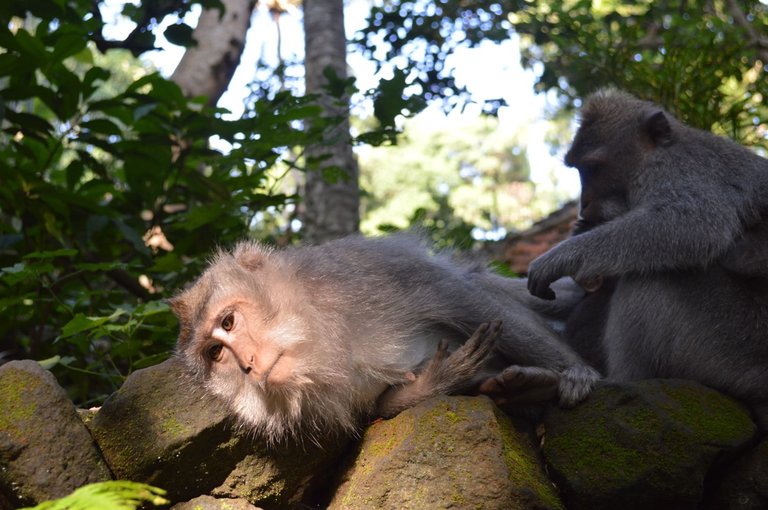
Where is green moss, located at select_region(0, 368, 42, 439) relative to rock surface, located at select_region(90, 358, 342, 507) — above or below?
above

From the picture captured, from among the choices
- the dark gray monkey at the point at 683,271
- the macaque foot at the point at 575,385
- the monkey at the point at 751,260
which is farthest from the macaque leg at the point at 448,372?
the monkey at the point at 751,260

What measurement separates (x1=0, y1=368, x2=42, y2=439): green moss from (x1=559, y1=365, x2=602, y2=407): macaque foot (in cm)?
219

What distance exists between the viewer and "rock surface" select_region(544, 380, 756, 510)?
3174 mm

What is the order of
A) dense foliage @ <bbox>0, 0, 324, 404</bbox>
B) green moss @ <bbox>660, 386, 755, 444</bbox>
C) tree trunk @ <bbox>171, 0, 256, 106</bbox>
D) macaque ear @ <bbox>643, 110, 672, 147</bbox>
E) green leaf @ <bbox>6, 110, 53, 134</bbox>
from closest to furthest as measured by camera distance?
green moss @ <bbox>660, 386, 755, 444</bbox> < macaque ear @ <bbox>643, 110, 672, 147</bbox> < dense foliage @ <bbox>0, 0, 324, 404</bbox> < green leaf @ <bbox>6, 110, 53, 134</bbox> < tree trunk @ <bbox>171, 0, 256, 106</bbox>

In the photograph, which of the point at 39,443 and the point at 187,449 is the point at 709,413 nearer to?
the point at 187,449

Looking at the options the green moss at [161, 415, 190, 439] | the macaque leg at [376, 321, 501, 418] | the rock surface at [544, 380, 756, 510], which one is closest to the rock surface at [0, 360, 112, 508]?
the green moss at [161, 415, 190, 439]

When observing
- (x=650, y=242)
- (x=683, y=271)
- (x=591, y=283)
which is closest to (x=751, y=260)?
(x=683, y=271)

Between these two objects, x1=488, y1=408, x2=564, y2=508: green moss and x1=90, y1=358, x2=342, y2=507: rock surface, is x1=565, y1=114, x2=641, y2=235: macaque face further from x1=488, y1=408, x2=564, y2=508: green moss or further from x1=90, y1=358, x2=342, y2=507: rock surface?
x1=90, y1=358, x2=342, y2=507: rock surface

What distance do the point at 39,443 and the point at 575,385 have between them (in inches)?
87.2

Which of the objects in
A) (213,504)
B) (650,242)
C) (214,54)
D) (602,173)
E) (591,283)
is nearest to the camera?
(213,504)

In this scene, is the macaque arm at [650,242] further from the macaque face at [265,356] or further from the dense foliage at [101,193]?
the dense foliage at [101,193]

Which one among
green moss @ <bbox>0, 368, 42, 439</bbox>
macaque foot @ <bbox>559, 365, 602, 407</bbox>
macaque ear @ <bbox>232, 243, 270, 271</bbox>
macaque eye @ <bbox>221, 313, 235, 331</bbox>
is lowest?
macaque foot @ <bbox>559, 365, 602, 407</bbox>

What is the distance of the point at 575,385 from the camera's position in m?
3.51

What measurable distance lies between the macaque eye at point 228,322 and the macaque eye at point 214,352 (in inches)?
3.3
